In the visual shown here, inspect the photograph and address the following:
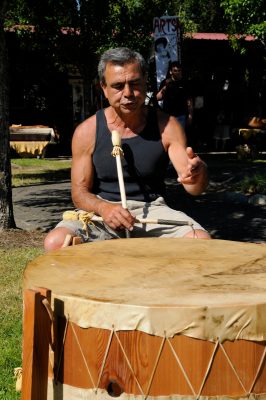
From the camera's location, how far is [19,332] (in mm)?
3553

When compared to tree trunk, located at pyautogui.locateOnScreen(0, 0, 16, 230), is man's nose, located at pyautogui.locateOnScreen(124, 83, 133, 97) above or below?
above

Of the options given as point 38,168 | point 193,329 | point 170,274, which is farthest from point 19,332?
point 38,168

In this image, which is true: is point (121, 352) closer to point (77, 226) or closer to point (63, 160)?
point (77, 226)

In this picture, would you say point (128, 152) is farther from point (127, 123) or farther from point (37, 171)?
point (37, 171)

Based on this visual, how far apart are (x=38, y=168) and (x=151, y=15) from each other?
435 cm

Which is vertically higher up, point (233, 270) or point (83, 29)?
point (83, 29)

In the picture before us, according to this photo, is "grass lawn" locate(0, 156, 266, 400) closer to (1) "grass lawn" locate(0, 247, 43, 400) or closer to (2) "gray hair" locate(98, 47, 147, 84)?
(1) "grass lawn" locate(0, 247, 43, 400)

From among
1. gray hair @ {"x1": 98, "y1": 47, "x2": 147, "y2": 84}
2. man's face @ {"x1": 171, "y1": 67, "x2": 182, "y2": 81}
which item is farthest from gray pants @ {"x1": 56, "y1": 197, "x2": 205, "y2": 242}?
man's face @ {"x1": 171, "y1": 67, "x2": 182, "y2": 81}

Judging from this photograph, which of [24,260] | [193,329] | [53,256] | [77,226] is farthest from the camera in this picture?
[24,260]

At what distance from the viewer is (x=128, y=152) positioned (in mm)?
3275

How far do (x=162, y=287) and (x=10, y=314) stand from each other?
215 cm

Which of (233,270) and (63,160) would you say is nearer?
(233,270)

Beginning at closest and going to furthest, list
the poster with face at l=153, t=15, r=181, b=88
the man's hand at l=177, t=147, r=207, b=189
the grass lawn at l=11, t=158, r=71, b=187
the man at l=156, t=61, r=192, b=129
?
1. the man's hand at l=177, t=147, r=207, b=189
2. the man at l=156, t=61, r=192, b=129
3. the poster with face at l=153, t=15, r=181, b=88
4. the grass lawn at l=11, t=158, r=71, b=187

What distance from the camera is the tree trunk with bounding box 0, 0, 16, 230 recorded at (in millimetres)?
5852
